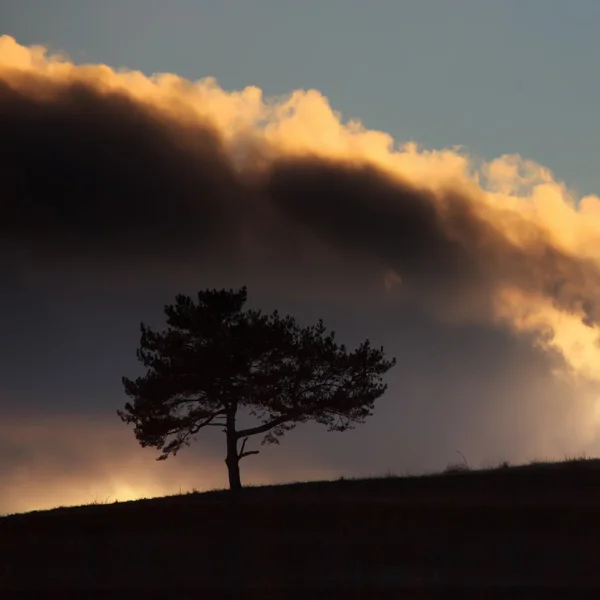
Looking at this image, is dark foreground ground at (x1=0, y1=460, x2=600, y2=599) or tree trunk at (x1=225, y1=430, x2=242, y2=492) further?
tree trunk at (x1=225, y1=430, x2=242, y2=492)

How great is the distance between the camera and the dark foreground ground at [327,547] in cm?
2831

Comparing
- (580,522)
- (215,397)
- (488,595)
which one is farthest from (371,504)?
(215,397)

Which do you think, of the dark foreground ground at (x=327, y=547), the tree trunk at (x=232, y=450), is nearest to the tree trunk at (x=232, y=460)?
the tree trunk at (x=232, y=450)

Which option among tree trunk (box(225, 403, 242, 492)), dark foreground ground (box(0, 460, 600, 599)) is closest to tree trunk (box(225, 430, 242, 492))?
tree trunk (box(225, 403, 242, 492))

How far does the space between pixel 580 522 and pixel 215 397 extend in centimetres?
2228

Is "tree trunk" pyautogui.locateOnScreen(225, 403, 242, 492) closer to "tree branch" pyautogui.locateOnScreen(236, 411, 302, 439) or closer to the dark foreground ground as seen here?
"tree branch" pyautogui.locateOnScreen(236, 411, 302, 439)

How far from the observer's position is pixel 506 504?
118ft

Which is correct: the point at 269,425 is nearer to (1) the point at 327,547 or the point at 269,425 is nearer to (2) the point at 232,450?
(2) the point at 232,450

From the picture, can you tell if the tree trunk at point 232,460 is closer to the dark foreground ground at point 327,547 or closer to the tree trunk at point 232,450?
the tree trunk at point 232,450

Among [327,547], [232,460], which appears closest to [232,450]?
[232,460]

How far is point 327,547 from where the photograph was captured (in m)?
31.9

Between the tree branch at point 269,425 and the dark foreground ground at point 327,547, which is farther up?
the tree branch at point 269,425

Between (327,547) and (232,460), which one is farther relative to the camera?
(232,460)

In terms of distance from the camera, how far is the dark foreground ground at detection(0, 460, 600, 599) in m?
28.3
